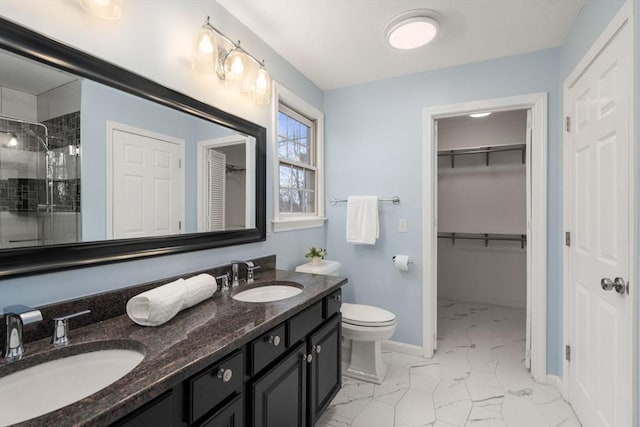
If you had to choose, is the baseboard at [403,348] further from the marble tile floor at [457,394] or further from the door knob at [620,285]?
the door knob at [620,285]

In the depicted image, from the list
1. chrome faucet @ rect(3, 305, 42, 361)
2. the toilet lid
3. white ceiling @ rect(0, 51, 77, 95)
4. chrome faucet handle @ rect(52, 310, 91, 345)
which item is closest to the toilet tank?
the toilet lid

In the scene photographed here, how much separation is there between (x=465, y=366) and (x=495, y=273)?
1883 millimetres

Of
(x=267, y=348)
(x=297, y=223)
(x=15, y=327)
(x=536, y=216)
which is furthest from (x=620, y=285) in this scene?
(x=15, y=327)

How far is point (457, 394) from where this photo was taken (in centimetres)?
208

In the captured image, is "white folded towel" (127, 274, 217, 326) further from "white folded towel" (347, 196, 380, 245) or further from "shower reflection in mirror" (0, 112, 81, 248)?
"white folded towel" (347, 196, 380, 245)

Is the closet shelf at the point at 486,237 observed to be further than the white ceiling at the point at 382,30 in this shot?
Yes

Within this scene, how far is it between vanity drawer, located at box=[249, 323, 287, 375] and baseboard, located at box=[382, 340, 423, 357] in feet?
5.55

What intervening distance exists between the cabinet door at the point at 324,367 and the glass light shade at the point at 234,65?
1.49 m

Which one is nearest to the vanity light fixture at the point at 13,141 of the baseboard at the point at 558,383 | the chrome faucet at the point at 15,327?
the chrome faucet at the point at 15,327

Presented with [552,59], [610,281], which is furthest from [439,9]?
[610,281]

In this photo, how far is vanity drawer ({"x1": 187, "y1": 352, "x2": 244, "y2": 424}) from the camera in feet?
2.87

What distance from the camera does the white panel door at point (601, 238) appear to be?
1.29 m

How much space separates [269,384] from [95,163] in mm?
1080

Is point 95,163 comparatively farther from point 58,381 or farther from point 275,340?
point 275,340
